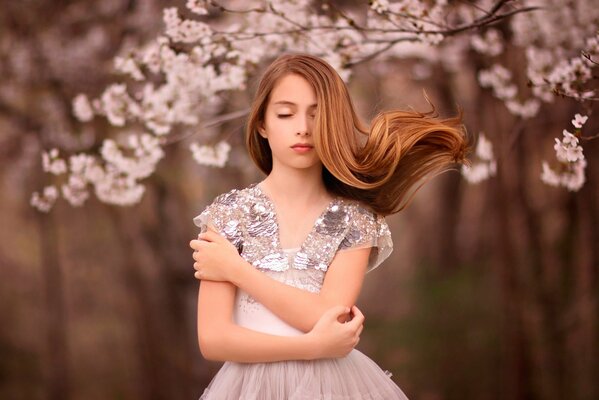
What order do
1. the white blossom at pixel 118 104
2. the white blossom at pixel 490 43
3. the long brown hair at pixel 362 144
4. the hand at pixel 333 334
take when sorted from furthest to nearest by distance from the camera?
the white blossom at pixel 490 43, the white blossom at pixel 118 104, the long brown hair at pixel 362 144, the hand at pixel 333 334

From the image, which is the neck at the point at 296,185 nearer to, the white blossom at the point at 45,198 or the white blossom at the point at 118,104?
the white blossom at the point at 118,104

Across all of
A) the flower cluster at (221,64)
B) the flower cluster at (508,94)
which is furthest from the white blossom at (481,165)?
the flower cluster at (508,94)

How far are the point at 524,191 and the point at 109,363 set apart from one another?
377 cm

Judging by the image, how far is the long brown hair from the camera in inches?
82.4

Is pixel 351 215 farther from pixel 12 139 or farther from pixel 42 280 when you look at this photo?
pixel 42 280

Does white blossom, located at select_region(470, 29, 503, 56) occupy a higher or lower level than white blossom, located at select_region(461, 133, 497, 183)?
higher

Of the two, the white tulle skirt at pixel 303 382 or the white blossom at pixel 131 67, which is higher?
the white blossom at pixel 131 67

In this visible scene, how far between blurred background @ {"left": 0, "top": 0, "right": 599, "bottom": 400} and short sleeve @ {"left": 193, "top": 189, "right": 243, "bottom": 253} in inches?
144

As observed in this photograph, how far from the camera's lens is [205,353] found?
6.76 ft

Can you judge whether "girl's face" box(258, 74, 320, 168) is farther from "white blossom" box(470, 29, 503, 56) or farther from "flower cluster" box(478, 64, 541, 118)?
"white blossom" box(470, 29, 503, 56)

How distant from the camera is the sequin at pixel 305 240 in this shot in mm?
2105

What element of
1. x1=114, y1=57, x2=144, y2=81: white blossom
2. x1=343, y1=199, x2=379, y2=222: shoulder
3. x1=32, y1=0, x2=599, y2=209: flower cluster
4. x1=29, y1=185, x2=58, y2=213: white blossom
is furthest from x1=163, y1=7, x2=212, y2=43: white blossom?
x1=343, y1=199, x2=379, y2=222: shoulder

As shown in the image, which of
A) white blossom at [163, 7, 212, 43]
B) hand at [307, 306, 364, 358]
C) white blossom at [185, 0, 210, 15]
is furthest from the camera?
white blossom at [163, 7, 212, 43]

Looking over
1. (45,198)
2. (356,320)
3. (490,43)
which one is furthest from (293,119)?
(490,43)
